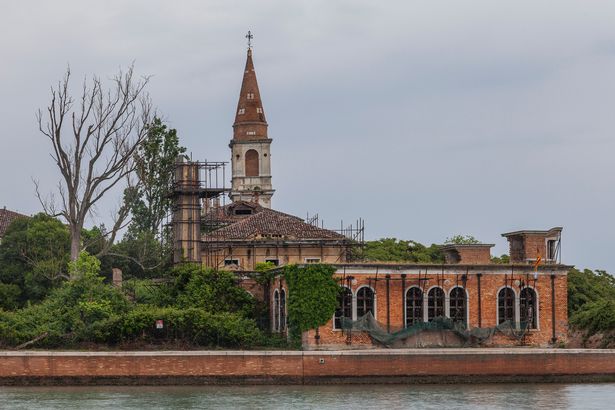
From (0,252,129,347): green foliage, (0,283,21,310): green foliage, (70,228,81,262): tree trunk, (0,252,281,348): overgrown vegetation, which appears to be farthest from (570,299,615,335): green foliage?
(0,283,21,310): green foliage

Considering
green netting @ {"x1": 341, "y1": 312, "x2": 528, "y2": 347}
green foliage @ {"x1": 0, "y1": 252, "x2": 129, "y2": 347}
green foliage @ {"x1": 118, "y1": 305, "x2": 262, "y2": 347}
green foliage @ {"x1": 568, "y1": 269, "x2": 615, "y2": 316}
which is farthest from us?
green foliage @ {"x1": 568, "y1": 269, "x2": 615, "y2": 316}

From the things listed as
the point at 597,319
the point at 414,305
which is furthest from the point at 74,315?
the point at 597,319

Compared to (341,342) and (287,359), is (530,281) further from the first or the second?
(287,359)

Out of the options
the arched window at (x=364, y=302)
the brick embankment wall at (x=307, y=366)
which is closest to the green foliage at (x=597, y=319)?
the brick embankment wall at (x=307, y=366)

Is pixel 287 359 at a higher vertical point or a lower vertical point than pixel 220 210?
lower

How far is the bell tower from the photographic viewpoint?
305ft

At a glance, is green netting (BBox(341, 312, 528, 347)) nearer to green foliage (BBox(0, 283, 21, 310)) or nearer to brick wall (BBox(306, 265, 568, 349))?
brick wall (BBox(306, 265, 568, 349))

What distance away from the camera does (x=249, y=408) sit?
42281 mm

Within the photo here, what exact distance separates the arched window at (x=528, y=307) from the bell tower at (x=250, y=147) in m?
38.3

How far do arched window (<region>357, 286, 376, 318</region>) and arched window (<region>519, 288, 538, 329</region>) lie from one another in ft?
21.3

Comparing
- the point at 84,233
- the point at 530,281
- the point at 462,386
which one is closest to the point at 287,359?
the point at 462,386

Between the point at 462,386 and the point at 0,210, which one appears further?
the point at 0,210

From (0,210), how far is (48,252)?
2374cm

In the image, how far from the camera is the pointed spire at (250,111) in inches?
3659
